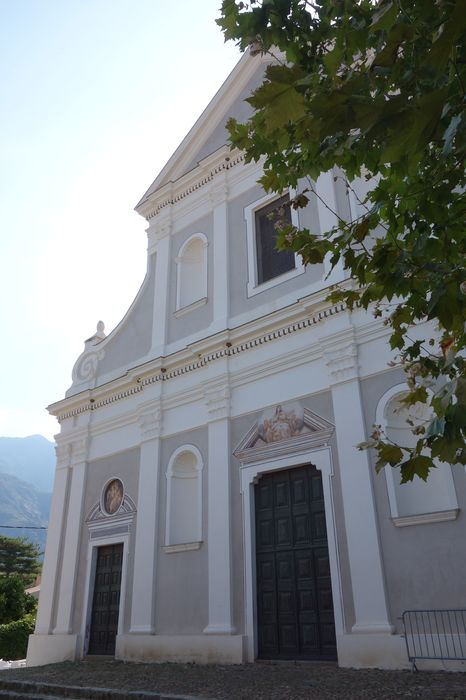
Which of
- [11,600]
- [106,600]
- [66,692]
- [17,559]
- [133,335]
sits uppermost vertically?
[133,335]

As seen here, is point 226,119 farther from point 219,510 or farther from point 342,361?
point 219,510

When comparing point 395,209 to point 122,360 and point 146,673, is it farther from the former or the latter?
point 122,360

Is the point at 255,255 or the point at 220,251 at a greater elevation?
the point at 220,251

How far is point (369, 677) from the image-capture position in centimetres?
692

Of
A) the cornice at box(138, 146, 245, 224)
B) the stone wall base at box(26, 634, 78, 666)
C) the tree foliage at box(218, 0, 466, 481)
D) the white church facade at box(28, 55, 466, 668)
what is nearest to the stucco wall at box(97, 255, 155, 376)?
the white church facade at box(28, 55, 466, 668)

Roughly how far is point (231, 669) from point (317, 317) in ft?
18.0

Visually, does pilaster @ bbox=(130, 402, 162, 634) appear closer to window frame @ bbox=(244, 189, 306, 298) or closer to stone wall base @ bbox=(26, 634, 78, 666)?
stone wall base @ bbox=(26, 634, 78, 666)

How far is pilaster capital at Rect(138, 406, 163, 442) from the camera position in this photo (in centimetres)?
1208

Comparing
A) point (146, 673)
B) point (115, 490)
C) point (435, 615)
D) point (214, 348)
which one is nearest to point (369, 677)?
point (435, 615)

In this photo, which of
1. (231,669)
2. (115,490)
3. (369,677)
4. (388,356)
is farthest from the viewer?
(115,490)

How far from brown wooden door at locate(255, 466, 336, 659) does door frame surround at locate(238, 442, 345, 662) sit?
0.13 meters

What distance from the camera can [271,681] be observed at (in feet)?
23.3

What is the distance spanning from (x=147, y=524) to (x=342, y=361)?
5.01m

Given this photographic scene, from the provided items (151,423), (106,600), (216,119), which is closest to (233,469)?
(151,423)
